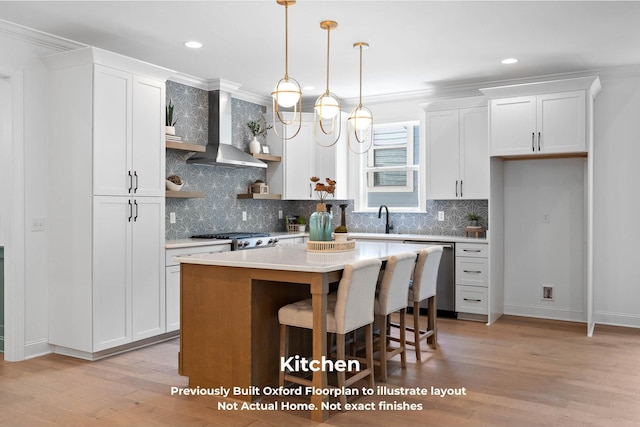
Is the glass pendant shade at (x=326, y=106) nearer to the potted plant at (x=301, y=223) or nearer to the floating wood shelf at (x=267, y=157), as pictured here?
the floating wood shelf at (x=267, y=157)

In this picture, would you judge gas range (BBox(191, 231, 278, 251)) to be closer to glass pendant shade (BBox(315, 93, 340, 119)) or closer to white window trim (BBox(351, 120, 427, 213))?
white window trim (BBox(351, 120, 427, 213))

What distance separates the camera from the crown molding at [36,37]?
3.98 metres

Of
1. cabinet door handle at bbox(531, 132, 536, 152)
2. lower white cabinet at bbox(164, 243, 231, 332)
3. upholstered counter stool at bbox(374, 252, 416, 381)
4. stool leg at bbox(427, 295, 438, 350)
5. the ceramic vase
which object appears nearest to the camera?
upholstered counter stool at bbox(374, 252, 416, 381)

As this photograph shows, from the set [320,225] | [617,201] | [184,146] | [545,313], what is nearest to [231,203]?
[184,146]

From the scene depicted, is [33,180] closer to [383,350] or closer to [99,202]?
[99,202]

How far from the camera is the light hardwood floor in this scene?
2.98 m

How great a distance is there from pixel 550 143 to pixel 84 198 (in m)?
4.28

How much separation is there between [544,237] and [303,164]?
2971 millimetres

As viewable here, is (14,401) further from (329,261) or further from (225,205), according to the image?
(225,205)

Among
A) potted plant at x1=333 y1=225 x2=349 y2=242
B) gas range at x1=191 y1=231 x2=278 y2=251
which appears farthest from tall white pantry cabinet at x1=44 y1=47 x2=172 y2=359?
potted plant at x1=333 y1=225 x2=349 y2=242

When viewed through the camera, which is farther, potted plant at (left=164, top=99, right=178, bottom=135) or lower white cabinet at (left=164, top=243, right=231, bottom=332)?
potted plant at (left=164, top=99, right=178, bottom=135)

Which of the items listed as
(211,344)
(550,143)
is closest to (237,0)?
(211,344)

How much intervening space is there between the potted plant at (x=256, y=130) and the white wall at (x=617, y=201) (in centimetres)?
373

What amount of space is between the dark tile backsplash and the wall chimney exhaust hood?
108 millimetres
